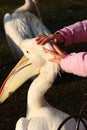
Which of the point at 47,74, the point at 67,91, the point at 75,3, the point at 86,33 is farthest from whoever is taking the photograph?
the point at 75,3

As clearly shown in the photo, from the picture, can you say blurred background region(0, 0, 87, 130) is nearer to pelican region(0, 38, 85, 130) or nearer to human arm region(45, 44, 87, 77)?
pelican region(0, 38, 85, 130)

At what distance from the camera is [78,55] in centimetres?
323

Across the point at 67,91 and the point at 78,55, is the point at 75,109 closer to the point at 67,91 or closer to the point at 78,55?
the point at 67,91

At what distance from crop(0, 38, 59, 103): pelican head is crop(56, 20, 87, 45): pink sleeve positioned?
0.44m

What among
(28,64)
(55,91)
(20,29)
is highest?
(28,64)

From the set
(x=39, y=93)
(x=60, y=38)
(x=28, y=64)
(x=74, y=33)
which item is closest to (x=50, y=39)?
(x=60, y=38)

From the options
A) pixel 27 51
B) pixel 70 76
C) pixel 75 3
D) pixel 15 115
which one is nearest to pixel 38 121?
pixel 27 51

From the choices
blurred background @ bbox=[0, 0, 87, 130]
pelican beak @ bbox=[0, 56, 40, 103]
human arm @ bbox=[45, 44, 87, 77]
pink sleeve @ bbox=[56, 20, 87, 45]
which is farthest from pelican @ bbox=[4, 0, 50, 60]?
human arm @ bbox=[45, 44, 87, 77]

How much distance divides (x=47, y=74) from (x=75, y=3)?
13.6 ft

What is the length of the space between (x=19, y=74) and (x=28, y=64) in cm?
20

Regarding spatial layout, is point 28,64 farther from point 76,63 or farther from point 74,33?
point 76,63

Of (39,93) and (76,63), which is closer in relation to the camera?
(76,63)

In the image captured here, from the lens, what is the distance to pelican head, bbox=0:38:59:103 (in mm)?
4129

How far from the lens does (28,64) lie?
4.29m
